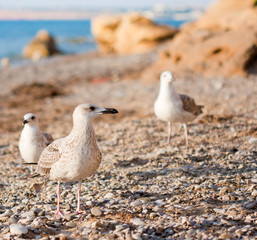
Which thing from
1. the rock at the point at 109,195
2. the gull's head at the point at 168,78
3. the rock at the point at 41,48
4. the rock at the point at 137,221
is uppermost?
the rock at the point at 41,48

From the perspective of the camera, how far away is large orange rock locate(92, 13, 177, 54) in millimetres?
32688

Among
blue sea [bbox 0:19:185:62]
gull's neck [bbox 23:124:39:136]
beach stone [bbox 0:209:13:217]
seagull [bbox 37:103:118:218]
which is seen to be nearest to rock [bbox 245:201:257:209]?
seagull [bbox 37:103:118:218]

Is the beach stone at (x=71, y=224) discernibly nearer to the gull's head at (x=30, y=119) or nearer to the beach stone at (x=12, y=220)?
the beach stone at (x=12, y=220)

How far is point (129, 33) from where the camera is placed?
3353 cm

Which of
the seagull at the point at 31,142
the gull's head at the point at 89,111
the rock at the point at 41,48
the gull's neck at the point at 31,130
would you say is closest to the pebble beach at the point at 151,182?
the seagull at the point at 31,142

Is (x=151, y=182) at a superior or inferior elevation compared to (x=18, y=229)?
superior

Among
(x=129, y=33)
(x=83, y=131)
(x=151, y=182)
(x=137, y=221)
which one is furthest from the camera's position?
(x=129, y=33)

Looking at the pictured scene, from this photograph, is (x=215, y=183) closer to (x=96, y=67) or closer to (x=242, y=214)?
(x=242, y=214)

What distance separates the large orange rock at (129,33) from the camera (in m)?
32.7

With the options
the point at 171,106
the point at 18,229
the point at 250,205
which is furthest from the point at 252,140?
the point at 18,229

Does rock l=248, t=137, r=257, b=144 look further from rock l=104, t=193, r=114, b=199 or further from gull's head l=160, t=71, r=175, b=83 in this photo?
rock l=104, t=193, r=114, b=199

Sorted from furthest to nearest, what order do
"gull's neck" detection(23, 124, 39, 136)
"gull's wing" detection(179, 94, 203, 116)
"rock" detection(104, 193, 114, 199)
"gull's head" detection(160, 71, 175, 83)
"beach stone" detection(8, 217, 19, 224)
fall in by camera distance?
"gull's wing" detection(179, 94, 203, 116) < "gull's head" detection(160, 71, 175, 83) < "gull's neck" detection(23, 124, 39, 136) < "rock" detection(104, 193, 114, 199) < "beach stone" detection(8, 217, 19, 224)

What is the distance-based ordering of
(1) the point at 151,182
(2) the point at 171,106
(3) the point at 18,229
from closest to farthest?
(3) the point at 18,229, (1) the point at 151,182, (2) the point at 171,106

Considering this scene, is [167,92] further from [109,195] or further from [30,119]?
[109,195]
